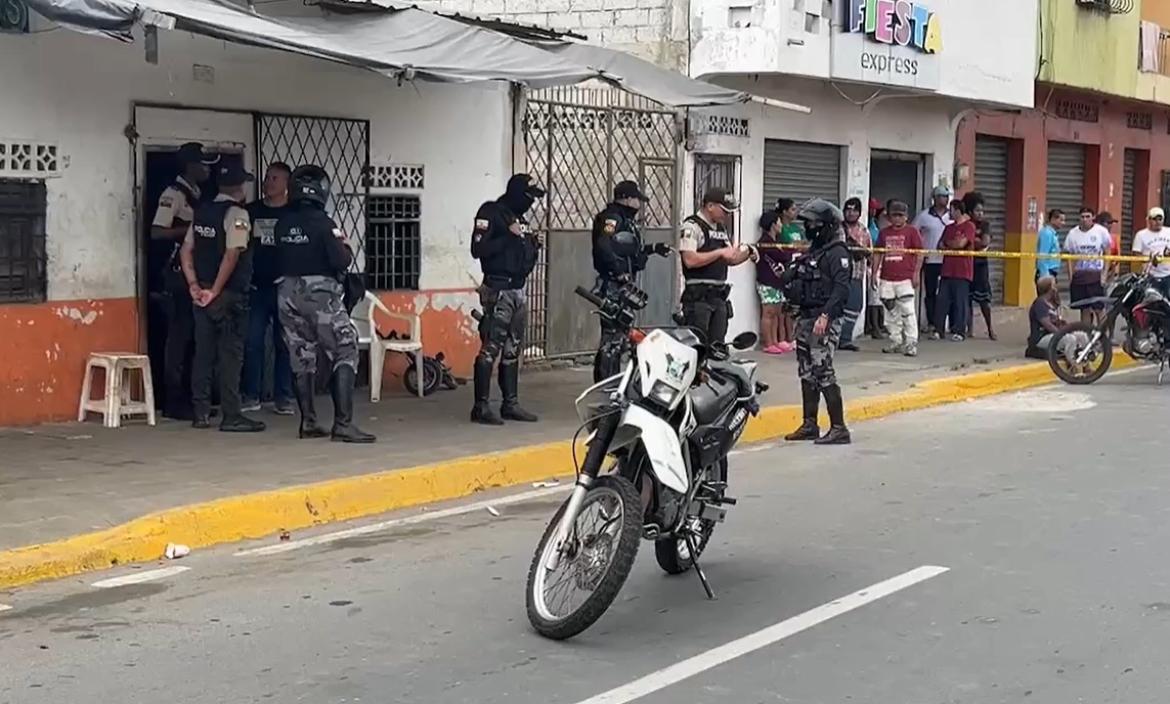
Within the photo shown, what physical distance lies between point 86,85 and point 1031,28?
46.9 feet

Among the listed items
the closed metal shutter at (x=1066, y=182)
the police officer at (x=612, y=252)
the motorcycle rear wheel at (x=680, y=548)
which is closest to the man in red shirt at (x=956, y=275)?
the closed metal shutter at (x=1066, y=182)

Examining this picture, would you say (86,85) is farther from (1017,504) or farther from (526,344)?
(1017,504)

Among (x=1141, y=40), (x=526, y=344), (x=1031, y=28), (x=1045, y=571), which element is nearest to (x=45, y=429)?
(x=526, y=344)

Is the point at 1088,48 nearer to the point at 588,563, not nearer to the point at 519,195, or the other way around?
the point at 519,195

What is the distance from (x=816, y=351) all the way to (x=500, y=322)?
7.44ft

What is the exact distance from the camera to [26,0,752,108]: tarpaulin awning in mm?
8250

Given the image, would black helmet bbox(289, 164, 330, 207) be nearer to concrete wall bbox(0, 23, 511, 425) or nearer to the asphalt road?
concrete wall bbox(0, 23, 511, 425)

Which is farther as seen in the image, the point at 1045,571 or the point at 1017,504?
the point at 1017,504

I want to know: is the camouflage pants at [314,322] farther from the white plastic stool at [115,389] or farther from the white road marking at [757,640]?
the white road marking at [757,640]

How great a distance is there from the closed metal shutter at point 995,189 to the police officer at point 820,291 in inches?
499

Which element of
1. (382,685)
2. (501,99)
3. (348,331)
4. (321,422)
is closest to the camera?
(382,685)

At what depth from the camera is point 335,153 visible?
1273 cm

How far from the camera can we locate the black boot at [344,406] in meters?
10.2

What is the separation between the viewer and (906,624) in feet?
21.0
